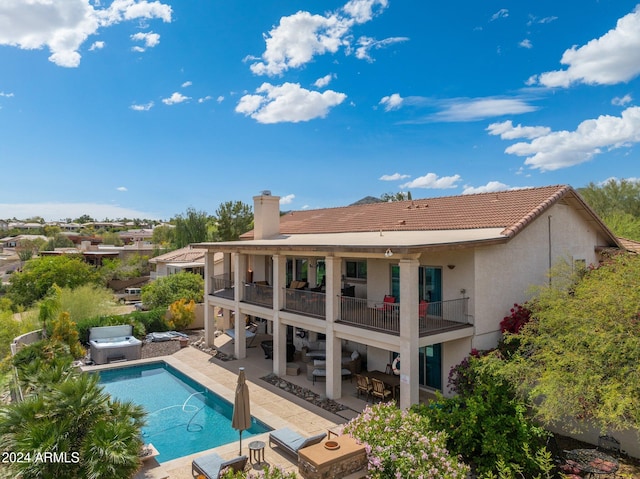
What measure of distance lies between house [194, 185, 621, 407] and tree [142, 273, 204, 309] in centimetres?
884

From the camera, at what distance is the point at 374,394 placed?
49.5 ft

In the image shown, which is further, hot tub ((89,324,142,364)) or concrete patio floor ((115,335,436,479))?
hot tub ((89,324,142,364))

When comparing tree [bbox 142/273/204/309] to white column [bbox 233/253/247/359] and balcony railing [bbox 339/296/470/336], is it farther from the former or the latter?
balcony railing [bbox 339/296/470/336]

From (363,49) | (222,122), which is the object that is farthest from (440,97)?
(222,122)

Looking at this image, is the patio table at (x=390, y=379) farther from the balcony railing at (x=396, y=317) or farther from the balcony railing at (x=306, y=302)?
the balcony railing at (x=306, y=302)

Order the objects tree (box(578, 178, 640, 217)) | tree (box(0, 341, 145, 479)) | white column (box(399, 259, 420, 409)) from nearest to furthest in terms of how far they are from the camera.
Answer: tree (box(0, 341, 145, 479)) → white column (box(399, 259, 420, 409)) → tree (box(578, 178, 640, 217))

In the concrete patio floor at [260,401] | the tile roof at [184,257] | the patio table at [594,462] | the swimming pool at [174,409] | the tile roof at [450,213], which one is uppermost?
the tile roof at [450,213]

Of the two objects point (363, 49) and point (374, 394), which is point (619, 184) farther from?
point (374, 394)

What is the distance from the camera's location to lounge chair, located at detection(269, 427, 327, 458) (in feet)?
36.9

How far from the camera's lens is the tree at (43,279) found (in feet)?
133

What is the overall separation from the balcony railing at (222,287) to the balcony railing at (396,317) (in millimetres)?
10492

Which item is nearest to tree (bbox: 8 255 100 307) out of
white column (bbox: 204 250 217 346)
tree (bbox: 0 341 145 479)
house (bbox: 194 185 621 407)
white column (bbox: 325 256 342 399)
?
white column (bbox: 204 250 217 346)

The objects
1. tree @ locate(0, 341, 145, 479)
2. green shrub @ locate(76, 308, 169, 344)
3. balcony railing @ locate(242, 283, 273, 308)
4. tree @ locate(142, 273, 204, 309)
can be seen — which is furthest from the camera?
tree @ locate(142, 273, 204, 309)

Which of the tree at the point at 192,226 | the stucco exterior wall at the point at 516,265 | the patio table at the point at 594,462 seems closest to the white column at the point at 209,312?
the stucco exterior wall at the point at 516,265
